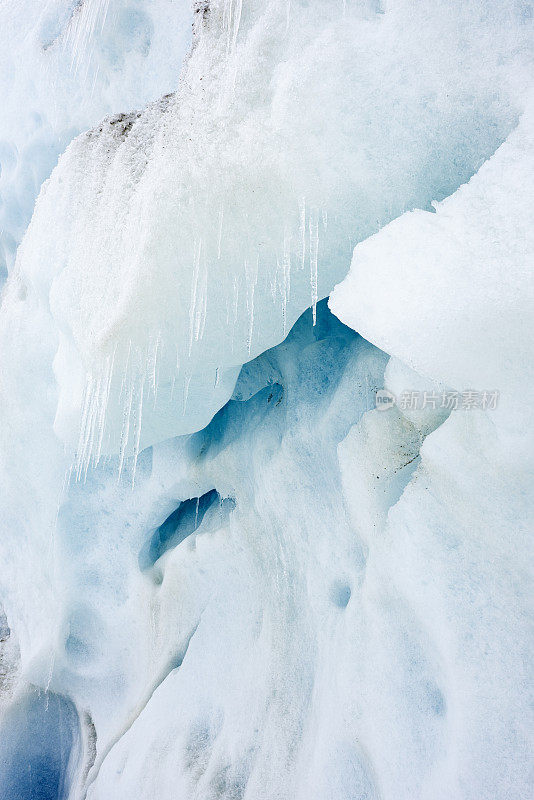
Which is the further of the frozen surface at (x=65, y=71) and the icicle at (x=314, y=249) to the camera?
the frozen surface at (x=65, y=71)

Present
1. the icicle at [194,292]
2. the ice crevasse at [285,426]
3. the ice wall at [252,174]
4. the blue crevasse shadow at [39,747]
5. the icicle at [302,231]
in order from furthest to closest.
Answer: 1. the blue crevasse shadow at [39,747]
2. the icicle at [194,292]
3. the icicle at [302,231]
4. the ice wall at [252,174]
5. the ice crevasse at [285,426]

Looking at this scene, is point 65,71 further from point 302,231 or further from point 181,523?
point 181,523

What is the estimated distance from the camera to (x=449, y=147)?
67.2 inches

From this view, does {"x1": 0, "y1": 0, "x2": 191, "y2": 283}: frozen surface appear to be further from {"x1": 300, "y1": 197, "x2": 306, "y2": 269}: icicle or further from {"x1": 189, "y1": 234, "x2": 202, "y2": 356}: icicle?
{"x1": 300, "y1": 197, "x2": 306, "y2": 269}: icicle

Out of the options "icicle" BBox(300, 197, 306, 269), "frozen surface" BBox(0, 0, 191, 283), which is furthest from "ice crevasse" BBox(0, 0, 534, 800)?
"frozen surface" BBox(0, 0, 191, 283)


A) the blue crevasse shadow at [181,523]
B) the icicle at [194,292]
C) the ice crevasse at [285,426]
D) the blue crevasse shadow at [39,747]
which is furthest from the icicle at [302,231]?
the blue crevasse shadow at [39,747]

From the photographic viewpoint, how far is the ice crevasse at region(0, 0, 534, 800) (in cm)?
157

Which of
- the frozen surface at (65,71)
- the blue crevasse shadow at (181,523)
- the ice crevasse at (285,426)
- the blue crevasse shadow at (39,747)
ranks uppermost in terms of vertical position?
the frozen surface at (65,71)

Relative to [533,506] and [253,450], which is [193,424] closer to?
[253,450]

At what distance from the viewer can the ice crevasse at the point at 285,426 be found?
157cm

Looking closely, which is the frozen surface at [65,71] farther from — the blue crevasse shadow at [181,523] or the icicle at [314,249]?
the blue crevasse shadow at [181,523]

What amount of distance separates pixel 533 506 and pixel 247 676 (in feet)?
5.61

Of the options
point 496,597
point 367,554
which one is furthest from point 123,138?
point 496,597

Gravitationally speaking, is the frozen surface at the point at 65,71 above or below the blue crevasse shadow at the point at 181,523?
above
